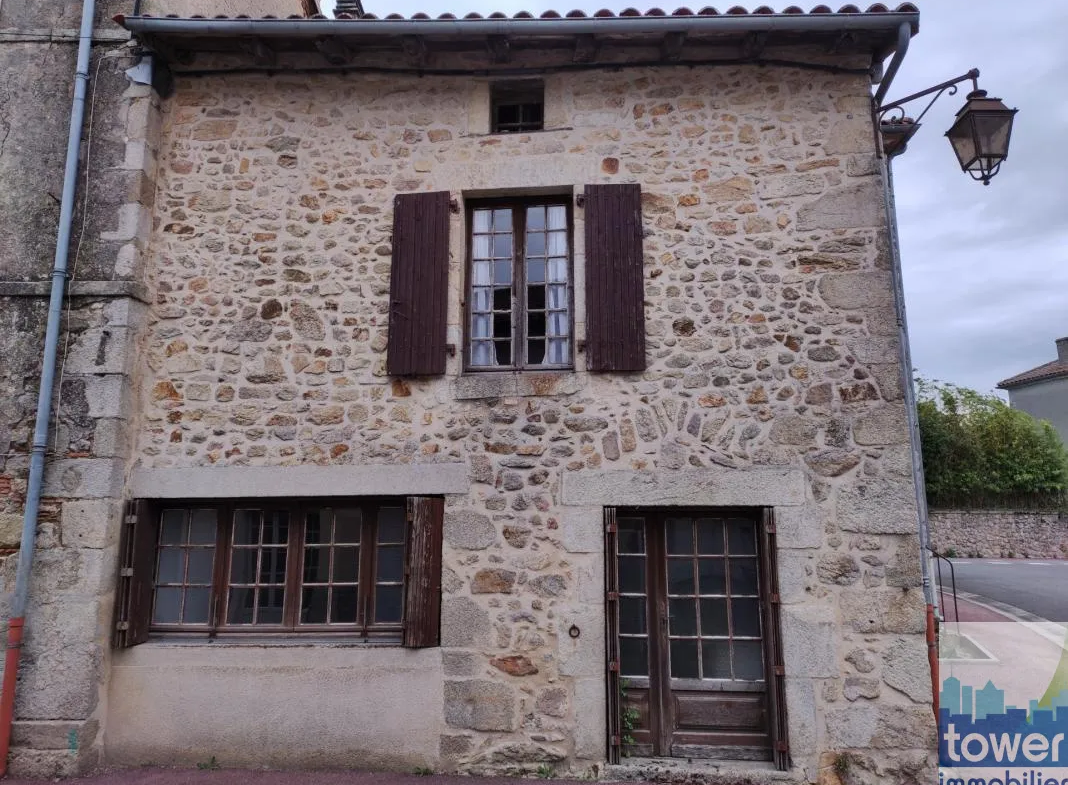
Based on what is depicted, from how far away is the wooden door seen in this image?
435 cm

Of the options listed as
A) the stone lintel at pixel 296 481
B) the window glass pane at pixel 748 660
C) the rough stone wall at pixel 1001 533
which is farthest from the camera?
the rough stone wall at pixel 1001 533

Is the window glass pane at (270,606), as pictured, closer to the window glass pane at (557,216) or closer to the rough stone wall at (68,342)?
the rough stone wall at (68,342)

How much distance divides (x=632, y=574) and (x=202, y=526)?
301 cm

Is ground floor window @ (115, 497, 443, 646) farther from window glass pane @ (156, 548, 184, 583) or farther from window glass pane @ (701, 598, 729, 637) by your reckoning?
window glass pane @ (701, 598, 729, 637)

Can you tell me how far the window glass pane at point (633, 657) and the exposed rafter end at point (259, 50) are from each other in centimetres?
480

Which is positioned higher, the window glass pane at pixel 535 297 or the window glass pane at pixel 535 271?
the window glass pane at pixel 535 271

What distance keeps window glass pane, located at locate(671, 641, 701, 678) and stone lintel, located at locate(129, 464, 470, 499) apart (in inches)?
67.4

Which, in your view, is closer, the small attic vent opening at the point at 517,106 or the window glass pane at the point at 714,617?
the window glass pane at the point at 714,617

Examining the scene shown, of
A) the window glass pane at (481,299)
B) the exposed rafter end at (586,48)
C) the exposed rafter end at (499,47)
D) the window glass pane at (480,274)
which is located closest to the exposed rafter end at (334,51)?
the exposed rafter end at (499,47)

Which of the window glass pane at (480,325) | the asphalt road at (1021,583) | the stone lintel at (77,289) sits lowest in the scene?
the asphalt road at (1021,583)

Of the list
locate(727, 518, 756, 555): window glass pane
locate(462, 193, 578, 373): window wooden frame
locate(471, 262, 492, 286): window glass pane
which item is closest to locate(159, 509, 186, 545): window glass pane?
locate(462, 193, 578, 373): window wooden frame

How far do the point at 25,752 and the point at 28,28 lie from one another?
16.5 feet

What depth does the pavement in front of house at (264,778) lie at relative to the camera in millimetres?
4180

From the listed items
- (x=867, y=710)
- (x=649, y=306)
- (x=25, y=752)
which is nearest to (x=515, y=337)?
(x=649, y=306)
